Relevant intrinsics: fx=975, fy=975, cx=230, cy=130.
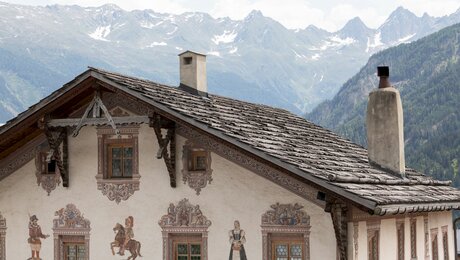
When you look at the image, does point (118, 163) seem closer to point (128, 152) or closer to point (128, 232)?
point (128, 152)

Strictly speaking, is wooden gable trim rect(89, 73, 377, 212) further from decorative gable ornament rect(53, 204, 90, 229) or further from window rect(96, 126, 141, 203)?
decorative gable ornament rect(53, 204, 90, 229)

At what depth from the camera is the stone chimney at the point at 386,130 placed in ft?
77.7

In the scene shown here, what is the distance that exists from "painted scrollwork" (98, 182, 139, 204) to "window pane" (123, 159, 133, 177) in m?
0.26

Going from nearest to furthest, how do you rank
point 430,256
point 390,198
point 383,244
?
1. point 390,198
2. point 383,244
3. point 430,256

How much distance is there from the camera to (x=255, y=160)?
63.7ft

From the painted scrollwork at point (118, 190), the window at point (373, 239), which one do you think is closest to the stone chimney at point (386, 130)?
the window at point (373, 239)

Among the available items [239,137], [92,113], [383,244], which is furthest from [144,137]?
[383,244]

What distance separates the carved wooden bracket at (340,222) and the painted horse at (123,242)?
4744mm

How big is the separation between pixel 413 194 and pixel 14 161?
8.99 meters

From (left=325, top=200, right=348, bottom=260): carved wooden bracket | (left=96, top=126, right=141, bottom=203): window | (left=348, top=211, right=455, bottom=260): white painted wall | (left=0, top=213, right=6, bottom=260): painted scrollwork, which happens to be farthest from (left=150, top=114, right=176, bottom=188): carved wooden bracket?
(left=0, top=213, right=6, bottom=260): painted scrollwork

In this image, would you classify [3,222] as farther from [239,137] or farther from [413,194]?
[413,194]

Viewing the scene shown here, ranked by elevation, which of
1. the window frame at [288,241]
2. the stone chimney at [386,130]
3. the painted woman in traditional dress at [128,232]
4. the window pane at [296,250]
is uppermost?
the stone chimney at [386,130]

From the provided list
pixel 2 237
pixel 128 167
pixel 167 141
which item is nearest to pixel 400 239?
pixel 167 141

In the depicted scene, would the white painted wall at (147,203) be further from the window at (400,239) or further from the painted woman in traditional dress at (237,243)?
the window at (400,239)
